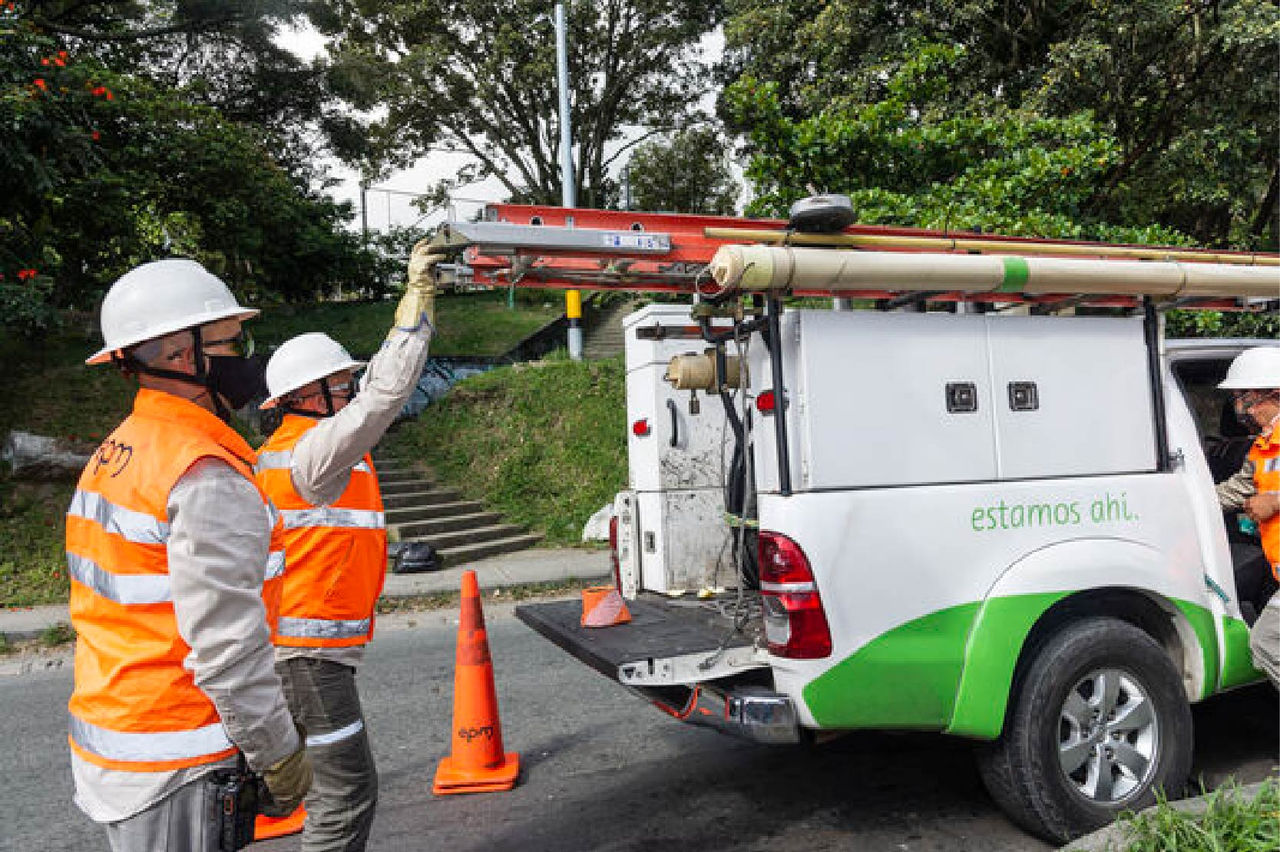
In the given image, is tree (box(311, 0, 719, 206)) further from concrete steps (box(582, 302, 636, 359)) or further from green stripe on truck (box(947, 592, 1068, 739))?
green stripe on truck (box(947, 592, 1068, 739))

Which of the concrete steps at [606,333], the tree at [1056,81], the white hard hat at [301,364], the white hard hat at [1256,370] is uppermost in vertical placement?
the tree at [1056,81]

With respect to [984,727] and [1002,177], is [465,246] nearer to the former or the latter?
[984,727]

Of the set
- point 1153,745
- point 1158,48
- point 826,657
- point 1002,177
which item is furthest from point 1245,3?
point 826,657

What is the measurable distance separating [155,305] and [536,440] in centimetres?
1126

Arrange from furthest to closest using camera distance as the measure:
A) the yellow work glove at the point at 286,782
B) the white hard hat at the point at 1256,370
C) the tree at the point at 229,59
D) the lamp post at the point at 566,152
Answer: the tree at the point at 229,59, the lamp post at the point at 566,152, the white hard hat at the point at 1256,370, the yellow work glove at the point at 286,782

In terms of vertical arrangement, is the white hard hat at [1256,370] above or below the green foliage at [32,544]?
above

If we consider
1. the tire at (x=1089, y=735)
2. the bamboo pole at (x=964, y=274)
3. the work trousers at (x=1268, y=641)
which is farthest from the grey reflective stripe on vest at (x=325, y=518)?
the work trousers at (x=1268, y=641)

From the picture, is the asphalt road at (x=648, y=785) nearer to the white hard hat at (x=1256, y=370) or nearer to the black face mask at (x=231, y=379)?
the white hard hat at (x=1256, y=370)

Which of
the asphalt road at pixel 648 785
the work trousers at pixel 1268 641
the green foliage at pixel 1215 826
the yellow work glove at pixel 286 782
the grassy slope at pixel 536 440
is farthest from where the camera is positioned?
the grassy slope at pixel 536 440

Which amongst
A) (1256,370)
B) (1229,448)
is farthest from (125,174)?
(1256,370)

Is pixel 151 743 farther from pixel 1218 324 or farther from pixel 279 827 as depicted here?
pixel 1218 324

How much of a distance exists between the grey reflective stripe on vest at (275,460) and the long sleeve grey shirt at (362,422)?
27cm

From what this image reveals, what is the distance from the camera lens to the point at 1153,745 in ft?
11.3

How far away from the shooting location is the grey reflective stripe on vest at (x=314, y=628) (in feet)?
9.65
